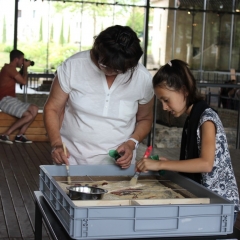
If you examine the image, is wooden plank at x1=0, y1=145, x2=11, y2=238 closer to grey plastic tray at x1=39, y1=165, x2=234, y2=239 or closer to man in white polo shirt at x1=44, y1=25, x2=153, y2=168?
man in white polo shirt at x1=44, y1=25, x2=153, y2=168

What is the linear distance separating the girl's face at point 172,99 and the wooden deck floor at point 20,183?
209 cm

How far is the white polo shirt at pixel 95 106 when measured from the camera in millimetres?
2637

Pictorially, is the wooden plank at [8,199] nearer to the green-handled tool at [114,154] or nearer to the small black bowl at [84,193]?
the green-handled tool at [114,154]

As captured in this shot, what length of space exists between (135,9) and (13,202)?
10895 millimetres

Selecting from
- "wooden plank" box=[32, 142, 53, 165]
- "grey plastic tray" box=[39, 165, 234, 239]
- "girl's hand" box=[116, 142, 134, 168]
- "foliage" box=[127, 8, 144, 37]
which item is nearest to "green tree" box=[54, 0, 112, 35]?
"foliage" box=[127, 8, 144, 37]

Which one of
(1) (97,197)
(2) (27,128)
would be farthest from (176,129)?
(1) (97,197)

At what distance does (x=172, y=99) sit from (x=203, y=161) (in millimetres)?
247

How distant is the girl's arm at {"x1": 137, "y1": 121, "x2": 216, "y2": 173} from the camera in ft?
6.70

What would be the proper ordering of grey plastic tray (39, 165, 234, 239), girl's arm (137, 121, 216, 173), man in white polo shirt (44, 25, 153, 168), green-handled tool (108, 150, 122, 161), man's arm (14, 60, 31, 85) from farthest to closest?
man's arm (14, 60, 31, 85), man in white polo shirt (44, 25, 153, 168), green-handled tool (108, 150, 122, 161), girl's arm (137, 121, 216, 173), grey plastic tray (39, 165, 234, 239)

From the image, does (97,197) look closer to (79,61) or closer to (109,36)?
(109,36)

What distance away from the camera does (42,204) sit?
2186mm

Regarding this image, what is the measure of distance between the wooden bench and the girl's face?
639 cm

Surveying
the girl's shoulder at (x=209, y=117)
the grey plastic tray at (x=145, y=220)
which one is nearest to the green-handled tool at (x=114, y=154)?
the girl's shoulder at (x=209, y=117)

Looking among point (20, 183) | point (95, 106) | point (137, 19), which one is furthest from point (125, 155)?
point (137, 19)
